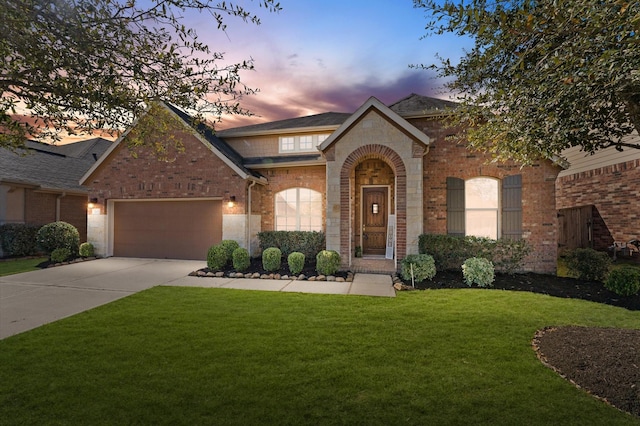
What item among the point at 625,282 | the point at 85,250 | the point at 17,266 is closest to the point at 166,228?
the point at 85,250

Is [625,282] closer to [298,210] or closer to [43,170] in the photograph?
[298,210]

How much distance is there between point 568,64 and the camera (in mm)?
3318

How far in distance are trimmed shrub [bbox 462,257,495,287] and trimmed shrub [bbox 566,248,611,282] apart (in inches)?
113

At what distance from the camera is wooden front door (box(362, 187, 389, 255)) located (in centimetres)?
1146

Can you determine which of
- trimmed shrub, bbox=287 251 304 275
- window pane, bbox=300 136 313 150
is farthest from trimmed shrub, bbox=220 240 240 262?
window pane, bbox=300 136 313 150

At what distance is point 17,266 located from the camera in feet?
35.8

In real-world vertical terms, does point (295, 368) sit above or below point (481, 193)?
below

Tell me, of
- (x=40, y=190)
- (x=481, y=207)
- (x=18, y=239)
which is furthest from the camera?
(x=40, y=190)

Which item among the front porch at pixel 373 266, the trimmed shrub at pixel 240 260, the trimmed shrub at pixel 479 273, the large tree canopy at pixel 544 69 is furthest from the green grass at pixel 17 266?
the trimmed shrub at pixel 479 273

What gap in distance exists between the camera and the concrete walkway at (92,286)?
5805mm

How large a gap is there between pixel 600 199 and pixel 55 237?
2191cm

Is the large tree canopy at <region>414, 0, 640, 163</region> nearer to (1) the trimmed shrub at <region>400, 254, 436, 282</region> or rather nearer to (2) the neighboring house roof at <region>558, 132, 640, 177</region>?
(1) the trimmed shrub at <region>400, 254, 436, 282</region>

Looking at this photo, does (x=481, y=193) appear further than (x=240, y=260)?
Yes

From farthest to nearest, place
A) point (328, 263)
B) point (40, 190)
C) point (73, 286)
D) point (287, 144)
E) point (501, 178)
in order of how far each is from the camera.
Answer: point (40, 190) < point (287, 144) < point (501, 178) < point (328, 263) < point (73, 286)
